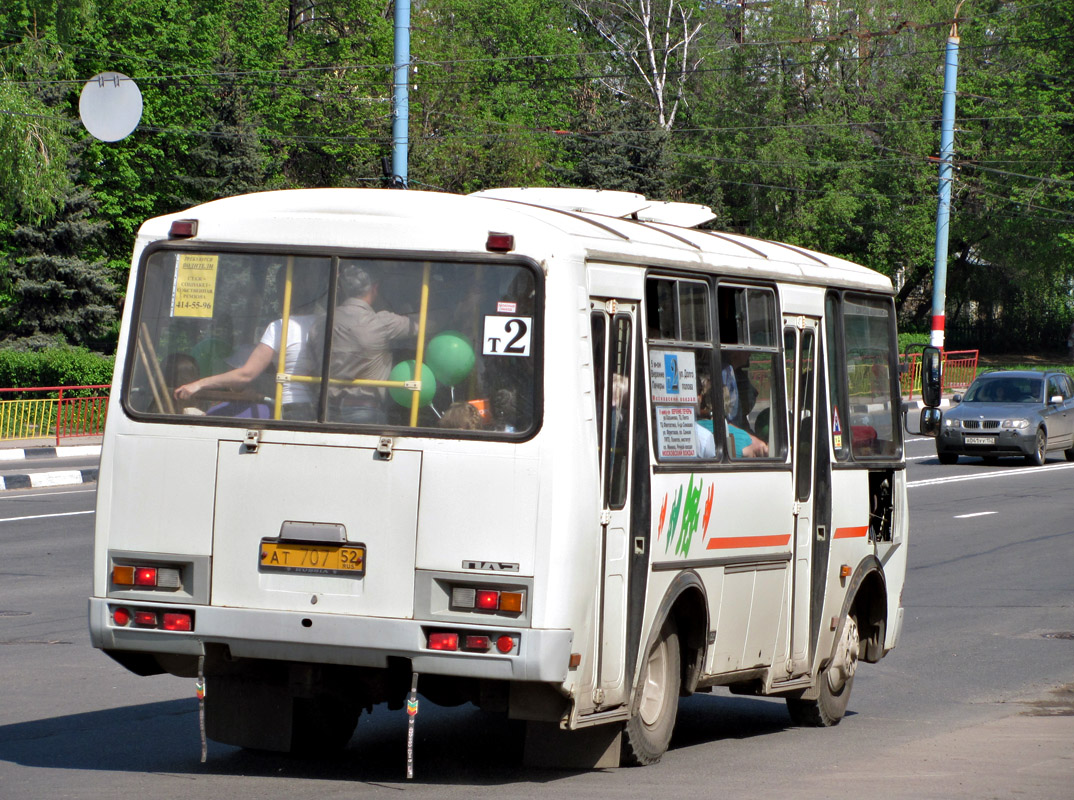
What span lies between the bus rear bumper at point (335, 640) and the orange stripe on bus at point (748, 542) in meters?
1.55

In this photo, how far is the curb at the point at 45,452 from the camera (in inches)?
1038

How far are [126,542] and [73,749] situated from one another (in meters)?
1.44

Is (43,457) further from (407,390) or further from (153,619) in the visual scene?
(407,390)

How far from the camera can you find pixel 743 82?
65.8 meters

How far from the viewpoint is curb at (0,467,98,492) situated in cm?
2250

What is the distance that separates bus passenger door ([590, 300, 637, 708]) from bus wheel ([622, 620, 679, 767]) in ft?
1.42

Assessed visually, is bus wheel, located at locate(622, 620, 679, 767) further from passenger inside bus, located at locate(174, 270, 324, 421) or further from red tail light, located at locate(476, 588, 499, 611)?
passenger inside bus, located at locate(174, 270, 324, 421)

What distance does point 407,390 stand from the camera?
250 inches

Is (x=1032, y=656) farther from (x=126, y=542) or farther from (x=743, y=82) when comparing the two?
(x=743, y=82)

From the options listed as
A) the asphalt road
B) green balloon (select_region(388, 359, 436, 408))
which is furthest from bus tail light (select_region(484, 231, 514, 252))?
the asphalt road

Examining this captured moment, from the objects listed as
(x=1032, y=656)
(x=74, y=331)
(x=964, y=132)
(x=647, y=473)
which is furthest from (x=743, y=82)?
(x=647, y=473)

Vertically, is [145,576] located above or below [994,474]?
below

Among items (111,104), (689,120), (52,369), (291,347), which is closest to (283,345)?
(291,347)

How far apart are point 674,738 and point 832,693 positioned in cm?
112
